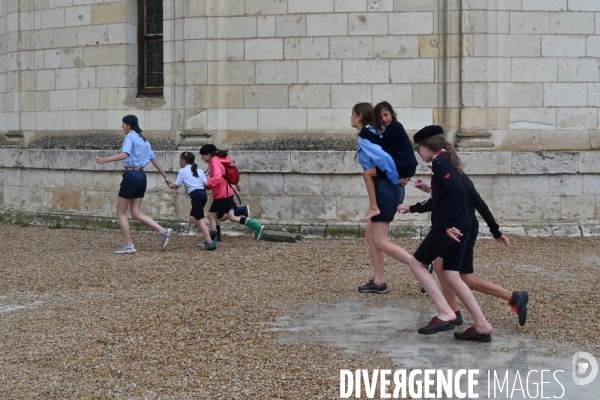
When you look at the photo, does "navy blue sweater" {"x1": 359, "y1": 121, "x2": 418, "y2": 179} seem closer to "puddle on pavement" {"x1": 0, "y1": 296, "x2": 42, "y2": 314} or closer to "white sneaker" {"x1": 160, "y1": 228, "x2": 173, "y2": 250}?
"puddle on pavement" {"x1": 0, "y1": 296, "x2": 42, "y2": 314}

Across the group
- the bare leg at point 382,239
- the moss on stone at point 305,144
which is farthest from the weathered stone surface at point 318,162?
the bare leg at point 382,239

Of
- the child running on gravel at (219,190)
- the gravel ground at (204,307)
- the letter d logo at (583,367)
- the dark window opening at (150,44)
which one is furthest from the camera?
the dark window opening at (150,44)

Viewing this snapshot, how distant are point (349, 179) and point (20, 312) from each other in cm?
570

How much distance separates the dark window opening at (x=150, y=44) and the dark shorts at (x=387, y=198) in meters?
6.62

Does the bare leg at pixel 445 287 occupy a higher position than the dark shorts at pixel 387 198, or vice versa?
the dark shorts at pixel 387 198

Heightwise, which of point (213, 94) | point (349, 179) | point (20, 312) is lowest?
point (20, 312)

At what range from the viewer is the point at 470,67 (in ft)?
40.3

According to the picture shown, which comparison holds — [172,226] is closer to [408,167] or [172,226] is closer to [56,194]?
[56,194]

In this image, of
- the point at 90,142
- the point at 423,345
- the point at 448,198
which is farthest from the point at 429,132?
the point at 90,142

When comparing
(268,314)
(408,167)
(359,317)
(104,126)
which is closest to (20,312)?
(268,314)

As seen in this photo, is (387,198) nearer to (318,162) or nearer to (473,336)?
(473,336)

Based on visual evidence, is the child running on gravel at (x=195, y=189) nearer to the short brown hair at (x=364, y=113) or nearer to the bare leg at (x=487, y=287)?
the short brown hair at (x=364, y=113)

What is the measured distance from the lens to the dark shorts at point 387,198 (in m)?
7.99

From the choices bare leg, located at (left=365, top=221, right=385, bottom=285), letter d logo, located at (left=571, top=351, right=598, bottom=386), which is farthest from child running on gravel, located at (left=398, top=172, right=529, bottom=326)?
bare leg, located at (left=365, top=221, right=385, bottom=285)
